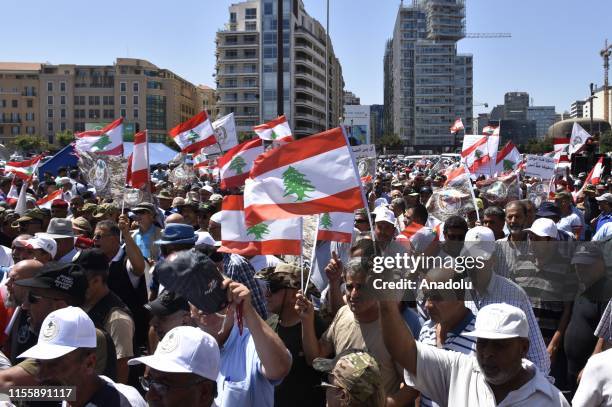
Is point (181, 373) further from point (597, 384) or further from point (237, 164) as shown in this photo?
point (237, 164)

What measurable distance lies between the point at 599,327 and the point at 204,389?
2.58 m

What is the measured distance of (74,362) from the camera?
3215mm

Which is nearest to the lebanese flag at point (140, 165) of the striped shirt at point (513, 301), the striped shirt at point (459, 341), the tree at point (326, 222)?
the tree at point (326, 222)

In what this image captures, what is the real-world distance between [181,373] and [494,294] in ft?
6.43

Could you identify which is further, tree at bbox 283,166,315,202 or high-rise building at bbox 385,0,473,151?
high-rise building at bbox 385,0,473,151

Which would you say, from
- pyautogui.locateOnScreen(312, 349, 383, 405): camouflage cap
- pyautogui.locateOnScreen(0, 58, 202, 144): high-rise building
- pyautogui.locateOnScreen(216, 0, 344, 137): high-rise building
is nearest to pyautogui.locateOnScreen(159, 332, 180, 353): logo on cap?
pyautogui.locateOnScreen(312, 349, 383, 405): camouflage cap

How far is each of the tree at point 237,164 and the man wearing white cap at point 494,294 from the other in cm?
794

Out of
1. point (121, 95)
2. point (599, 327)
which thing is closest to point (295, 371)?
point (599, 327)

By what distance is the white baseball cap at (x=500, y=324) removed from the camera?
329 centimetres

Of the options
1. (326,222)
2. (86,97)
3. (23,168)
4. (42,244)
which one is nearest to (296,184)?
(326,222)

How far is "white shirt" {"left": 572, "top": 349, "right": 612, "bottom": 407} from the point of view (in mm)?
3471

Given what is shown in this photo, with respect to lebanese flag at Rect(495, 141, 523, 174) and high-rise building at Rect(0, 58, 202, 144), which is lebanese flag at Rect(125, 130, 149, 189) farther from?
high-rise building at Rect(0, 58, 202, 144)

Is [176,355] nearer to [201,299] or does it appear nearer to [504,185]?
[201,299]

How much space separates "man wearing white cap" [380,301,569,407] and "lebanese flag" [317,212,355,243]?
8.12ft
